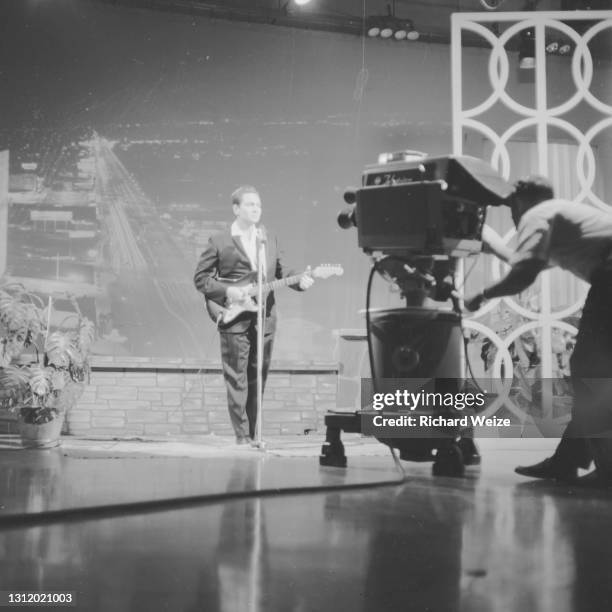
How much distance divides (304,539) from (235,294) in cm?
272

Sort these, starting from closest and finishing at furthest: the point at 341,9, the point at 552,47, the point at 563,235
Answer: the point at 563,235
the point at 552,47
the point at 341,9

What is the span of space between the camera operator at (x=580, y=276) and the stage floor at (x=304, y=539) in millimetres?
187

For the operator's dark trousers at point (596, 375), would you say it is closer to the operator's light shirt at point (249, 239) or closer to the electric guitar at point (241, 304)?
the electric guitar at point (241, 304)

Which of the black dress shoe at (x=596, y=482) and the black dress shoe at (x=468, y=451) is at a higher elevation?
the black dress shoe at (x=468, y=451)

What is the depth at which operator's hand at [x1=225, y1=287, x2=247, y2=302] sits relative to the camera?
425 cm

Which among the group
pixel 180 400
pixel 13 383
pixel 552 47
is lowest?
pixel 180 400

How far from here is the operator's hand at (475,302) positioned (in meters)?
2.41

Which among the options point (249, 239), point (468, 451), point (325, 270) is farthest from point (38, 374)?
point (468, 451)

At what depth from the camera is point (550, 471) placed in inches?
104

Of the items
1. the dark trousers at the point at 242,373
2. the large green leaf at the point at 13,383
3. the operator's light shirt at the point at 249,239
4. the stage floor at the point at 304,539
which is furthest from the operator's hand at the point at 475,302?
the large green leaf at the point at 13,383

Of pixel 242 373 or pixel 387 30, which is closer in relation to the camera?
pixel 242 373

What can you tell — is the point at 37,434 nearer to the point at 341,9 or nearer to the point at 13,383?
the point at 13,383

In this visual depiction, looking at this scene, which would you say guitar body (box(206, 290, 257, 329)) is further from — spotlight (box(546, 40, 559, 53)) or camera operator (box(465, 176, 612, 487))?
spotlight (box(546, 40, 559, 53))

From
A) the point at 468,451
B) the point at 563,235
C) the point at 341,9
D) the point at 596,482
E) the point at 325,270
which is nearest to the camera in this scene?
the point at 563,235
